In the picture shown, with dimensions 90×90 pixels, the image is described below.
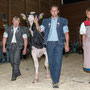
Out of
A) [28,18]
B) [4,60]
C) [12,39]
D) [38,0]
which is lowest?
[4,60]

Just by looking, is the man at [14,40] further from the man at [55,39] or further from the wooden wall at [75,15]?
the wooden wall at [75,15]

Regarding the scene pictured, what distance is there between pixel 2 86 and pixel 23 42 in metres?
1.27

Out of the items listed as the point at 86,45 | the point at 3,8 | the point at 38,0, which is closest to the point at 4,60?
the point at 3,8

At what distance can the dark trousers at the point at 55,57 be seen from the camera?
11.0 ft

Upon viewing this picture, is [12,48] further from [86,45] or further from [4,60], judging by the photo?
[4,60]

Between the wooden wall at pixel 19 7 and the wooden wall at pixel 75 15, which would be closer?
the wooden wall at pixel 19 7

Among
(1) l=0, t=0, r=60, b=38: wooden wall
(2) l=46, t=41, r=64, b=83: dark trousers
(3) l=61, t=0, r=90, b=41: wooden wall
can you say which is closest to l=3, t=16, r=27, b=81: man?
(2) l=46, t=41, r=64, b=83: dark trousers

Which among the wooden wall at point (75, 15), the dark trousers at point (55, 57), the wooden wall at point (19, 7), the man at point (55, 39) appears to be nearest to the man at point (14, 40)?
the man at point (55, 39)

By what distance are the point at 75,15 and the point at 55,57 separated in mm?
12425

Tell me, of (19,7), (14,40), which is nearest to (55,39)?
(14,40)

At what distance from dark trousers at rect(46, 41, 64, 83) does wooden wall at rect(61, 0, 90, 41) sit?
11.9m

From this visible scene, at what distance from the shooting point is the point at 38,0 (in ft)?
43.4

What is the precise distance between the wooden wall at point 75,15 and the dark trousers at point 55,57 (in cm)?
1189

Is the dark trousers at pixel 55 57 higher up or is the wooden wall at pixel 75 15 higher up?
the wooden wall at pixel 75 15
